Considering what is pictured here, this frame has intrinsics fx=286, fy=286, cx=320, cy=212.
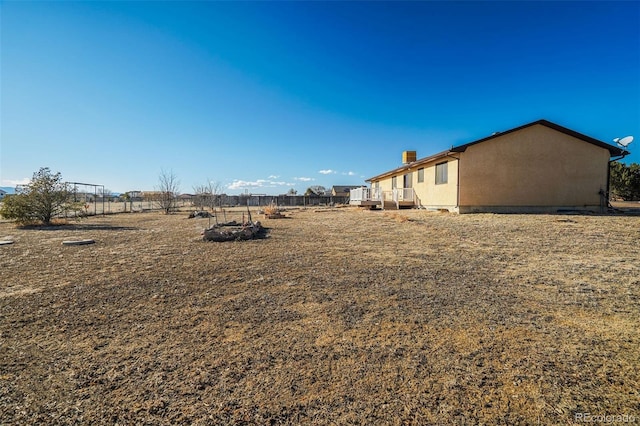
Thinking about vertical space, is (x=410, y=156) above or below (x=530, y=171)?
above

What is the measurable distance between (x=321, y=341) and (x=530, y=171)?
16.6m

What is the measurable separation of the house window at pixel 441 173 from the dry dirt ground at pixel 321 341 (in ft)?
34.9

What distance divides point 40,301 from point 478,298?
565 cm

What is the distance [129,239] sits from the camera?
8836 mm

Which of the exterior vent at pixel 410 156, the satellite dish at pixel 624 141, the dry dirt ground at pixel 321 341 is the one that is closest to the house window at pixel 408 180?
the exterior vent at pixel 410 156

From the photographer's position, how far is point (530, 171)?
14.8 m

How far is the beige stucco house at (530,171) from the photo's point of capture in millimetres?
14461

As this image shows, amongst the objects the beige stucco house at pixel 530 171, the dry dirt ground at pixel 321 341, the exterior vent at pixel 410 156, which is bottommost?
the dry dirt ground at pixel 321 341

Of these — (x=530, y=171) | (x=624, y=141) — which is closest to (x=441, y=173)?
(x=530, y=171)

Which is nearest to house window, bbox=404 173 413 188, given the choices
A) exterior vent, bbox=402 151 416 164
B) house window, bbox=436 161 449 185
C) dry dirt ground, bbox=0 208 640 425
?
house window, bbox=436 161 449 185

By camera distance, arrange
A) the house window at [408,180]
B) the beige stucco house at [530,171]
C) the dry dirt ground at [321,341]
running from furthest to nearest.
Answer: the house window at [408,180] < the beige stucco house at [530,171] < the dry dirt ground at [321,341]

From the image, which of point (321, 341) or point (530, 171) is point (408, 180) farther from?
point (321, 341)

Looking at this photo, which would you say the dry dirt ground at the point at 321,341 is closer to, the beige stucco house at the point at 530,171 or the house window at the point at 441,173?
the beige stucco house at the point at 530,171

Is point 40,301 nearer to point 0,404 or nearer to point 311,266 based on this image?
point 0,404
